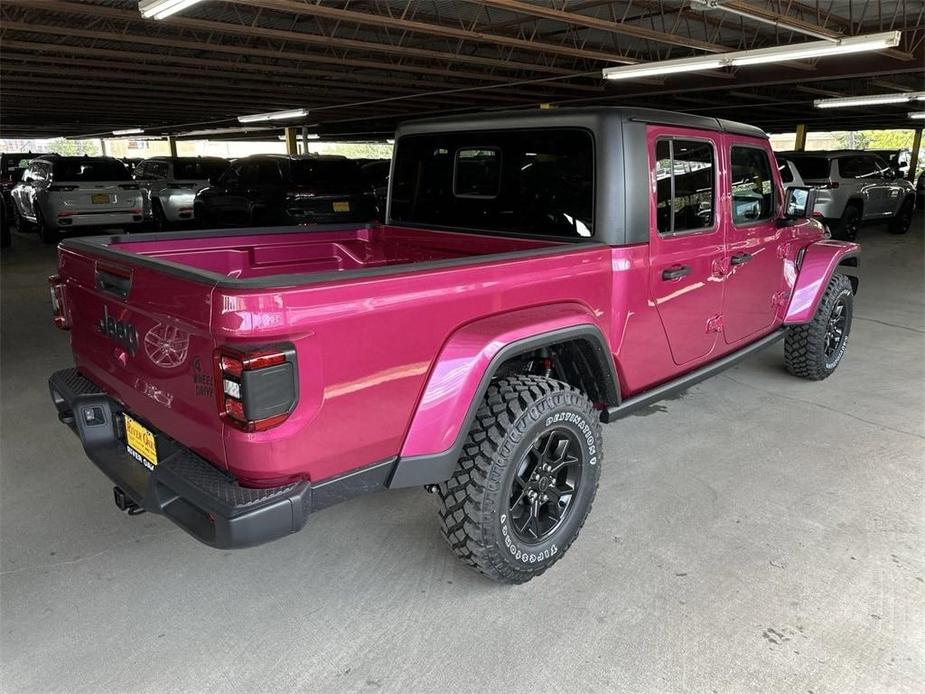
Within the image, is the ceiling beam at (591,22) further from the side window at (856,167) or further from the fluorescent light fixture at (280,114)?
the fluorescent light fixture at (280,114)

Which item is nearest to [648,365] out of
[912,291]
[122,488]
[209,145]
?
[122,488]

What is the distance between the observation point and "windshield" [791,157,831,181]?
1256 centimetres

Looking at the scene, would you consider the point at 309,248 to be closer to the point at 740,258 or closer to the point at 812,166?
the point at 740,258

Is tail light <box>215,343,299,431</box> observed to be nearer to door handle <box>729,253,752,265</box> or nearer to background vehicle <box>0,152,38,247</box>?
door handle <box>729,253,752,265</box>

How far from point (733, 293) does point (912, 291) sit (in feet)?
21.8

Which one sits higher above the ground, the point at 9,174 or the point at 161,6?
the point at 161,6

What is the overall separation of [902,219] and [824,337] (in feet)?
41.4

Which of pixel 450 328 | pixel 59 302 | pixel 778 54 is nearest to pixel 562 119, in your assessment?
pixel 450 328

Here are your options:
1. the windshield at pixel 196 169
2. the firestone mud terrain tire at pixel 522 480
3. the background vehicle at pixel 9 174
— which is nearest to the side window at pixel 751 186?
the firestone mud terrain tire at pixel 522 480

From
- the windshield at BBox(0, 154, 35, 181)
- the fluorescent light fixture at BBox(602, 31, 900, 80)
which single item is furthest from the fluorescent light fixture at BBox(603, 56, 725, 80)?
the windshield at BBox(0, 154, 35, 181)

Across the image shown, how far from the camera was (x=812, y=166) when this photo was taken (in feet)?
41.8

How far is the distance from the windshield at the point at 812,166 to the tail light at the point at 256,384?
13101mm

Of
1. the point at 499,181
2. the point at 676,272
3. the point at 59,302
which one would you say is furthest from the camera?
the point at 499,181

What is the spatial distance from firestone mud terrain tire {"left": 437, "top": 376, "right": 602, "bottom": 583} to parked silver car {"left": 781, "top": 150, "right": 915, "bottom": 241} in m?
11.1
